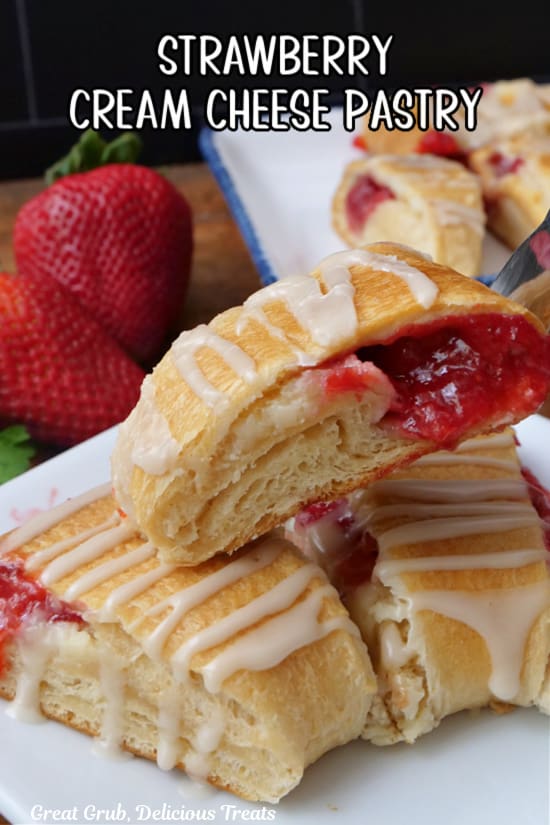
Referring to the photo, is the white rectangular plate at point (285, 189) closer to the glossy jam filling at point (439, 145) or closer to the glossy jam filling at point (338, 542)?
the glossy jam filling at point (439, 145)

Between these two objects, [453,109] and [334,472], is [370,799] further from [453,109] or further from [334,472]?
[453,109]

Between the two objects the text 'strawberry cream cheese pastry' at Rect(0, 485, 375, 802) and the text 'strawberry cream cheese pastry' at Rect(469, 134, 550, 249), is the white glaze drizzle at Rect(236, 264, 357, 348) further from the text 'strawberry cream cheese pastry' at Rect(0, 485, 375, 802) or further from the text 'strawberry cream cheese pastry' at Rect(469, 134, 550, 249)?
the text 'strawberry cream cheese pastry' at Rect(469, 134, 550, 249)

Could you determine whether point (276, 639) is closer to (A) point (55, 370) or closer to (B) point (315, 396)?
(B) point (315, 396)

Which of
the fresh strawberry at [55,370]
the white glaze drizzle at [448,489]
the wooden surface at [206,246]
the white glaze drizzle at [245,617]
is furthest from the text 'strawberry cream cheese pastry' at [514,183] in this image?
the white glaze drizzle at [245,617]

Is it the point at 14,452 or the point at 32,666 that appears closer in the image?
the point at 32,666

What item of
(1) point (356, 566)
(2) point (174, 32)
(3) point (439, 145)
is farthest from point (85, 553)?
(2) point (174, 32)
